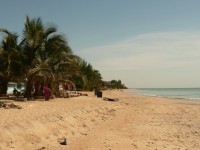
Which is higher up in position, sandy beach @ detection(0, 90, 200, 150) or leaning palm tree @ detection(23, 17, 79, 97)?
leaning palm tree @ detection(23, 17, 79, 97)

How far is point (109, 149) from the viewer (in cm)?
845

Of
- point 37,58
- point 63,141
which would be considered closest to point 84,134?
point 63,141

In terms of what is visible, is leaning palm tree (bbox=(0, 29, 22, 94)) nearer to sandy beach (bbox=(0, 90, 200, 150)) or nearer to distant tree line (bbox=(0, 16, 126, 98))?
distant tree line (bbox=(0, 16, 126, 98))

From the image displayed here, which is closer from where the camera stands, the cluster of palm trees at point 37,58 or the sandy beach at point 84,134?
the sandy beach at point 84,134

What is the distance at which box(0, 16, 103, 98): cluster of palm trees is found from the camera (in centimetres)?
2008

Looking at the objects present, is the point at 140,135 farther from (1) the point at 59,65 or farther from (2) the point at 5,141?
(1) the point at 59,65

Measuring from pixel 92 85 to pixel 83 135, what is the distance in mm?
47836

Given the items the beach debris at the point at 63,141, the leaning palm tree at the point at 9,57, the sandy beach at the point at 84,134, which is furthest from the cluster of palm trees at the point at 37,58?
the beach debris at the point at 63,141

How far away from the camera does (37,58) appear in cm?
2078

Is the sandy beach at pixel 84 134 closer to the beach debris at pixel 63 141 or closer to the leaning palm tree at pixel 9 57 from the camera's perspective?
the beach debris at pixel 63 141

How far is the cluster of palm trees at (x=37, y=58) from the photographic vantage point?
65.9 feet

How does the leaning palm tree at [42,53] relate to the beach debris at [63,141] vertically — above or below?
above

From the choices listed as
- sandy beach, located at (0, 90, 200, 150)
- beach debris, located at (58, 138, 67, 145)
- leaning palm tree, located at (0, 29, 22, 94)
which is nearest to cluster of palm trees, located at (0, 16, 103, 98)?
leaning palm tree, located at (0, 29, 22, 94)

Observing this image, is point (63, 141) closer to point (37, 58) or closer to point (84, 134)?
point (84, 134)
